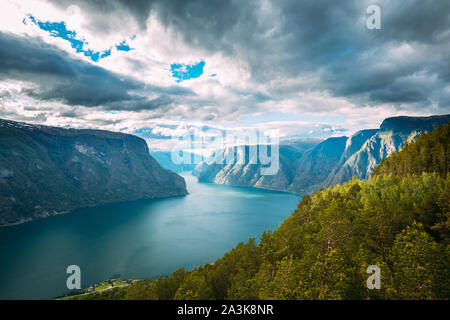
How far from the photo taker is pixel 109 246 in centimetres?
12862

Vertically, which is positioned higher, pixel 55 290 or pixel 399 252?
pixel 399 252

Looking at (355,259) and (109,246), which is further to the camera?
(109,246)

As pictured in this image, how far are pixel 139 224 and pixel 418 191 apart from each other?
586 ft

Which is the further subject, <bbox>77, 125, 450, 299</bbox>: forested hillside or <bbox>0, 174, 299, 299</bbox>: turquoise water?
<bbox>0, 174, 299, 299</bbox>: turquoise water

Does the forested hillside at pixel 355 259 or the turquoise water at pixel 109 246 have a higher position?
the forested hillside at pixel 355 259

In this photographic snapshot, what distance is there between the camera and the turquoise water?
92.9 metres

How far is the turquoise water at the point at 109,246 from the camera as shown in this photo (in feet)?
305

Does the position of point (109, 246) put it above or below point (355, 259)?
below

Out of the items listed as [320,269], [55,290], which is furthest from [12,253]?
[320,269]

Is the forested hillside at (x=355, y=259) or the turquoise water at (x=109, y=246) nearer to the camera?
the forested hillside at (x=355, y=259)

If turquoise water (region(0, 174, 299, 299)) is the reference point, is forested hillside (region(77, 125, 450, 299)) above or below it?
above
